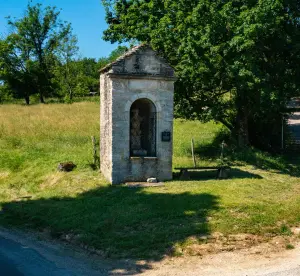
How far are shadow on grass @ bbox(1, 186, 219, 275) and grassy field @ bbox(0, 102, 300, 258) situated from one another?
0.02 m

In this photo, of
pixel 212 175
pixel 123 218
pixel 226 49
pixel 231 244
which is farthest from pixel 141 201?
pixel 226 49

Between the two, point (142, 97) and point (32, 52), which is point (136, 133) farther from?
point (32, 52)

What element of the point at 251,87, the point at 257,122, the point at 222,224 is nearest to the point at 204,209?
the point at 222,224

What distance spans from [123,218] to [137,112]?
5158 millimetres

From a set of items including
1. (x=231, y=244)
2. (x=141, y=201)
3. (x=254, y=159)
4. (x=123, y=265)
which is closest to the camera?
(x=123, y=265)

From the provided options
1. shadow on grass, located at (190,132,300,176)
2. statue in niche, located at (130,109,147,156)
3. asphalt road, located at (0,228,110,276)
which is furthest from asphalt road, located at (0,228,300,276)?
shadow on grass, located at (190,132,300,176)

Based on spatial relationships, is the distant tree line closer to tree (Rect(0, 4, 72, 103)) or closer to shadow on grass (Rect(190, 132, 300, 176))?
tree (Rect(0, 4, 72, 103))

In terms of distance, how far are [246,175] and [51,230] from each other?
26.4 ft

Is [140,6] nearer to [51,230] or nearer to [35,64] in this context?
[51,230]

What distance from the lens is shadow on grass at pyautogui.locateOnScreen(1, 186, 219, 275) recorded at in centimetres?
884

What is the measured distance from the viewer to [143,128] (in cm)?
1479

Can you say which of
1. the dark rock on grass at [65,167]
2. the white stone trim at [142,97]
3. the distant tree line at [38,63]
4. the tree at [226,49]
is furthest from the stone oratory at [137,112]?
the distant tree line at [38,63]

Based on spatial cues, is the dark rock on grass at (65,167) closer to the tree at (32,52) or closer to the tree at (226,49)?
the tree at (226,49)

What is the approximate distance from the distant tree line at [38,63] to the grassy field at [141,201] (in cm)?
2523
